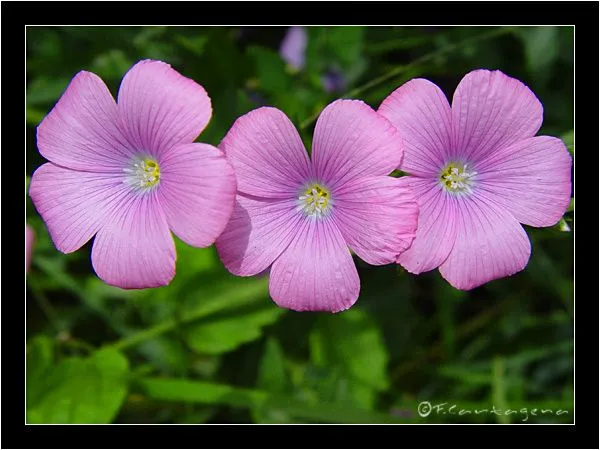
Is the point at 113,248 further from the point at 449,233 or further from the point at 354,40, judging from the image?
the point at 354,40

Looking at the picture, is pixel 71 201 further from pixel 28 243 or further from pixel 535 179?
pixel 535 179

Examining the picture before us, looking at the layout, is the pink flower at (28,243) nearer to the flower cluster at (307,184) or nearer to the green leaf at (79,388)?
the green leaf at (79,388)

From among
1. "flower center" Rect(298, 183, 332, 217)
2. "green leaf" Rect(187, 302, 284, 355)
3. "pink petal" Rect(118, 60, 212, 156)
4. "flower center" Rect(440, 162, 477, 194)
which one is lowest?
"green leaf" Rect(187, 302, 284, 355)

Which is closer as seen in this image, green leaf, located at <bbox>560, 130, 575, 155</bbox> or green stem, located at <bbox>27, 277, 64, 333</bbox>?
green leaf, located at <bbox>560, 130, 575, 155</bbox>

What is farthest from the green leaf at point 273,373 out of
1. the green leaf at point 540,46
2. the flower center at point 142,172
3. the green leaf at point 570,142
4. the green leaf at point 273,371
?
the green leaf at point 540,46

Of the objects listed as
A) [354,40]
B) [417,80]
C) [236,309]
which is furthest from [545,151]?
[236,309]

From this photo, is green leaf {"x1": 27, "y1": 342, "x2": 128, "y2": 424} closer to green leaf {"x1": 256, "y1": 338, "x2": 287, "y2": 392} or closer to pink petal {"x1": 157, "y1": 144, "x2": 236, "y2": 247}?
green leaf {"x1": 256, "y1": 338, "x2": 287, "y2": 392}

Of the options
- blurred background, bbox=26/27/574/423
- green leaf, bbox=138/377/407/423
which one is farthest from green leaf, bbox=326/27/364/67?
green leaf, bbox=138/377/407/423
